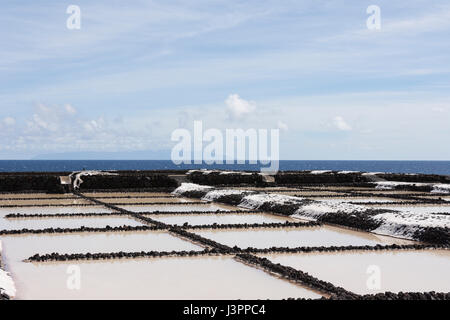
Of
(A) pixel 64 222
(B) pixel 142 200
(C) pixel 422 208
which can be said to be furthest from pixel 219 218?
(B) pixel 142 200

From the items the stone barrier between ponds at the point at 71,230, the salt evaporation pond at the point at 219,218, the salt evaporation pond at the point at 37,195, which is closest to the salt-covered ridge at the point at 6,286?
the stone barrier between ponds at the point at 71,230

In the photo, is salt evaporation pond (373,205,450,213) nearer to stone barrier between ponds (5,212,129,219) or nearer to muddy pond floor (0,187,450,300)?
muddy pond floor (0,187,450,300)

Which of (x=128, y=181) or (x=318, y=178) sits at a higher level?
(x=128, y=181)

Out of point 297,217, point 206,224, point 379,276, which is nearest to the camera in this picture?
point 379,276

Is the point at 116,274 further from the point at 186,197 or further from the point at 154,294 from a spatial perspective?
the point at 186,197

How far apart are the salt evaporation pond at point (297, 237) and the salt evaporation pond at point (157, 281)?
2.27 metres

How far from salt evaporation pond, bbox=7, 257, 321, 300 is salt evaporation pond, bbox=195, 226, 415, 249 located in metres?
2.27

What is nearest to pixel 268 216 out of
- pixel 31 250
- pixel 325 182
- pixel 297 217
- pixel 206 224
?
pixel 297 217

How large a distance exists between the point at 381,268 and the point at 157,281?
3.94 metres

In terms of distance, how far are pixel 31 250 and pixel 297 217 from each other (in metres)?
8.75

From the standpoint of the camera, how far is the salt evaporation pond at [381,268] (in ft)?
30.5

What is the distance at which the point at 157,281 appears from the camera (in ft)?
30.9

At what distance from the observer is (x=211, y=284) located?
9.24 metres

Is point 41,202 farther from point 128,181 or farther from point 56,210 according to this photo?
point 128,181
